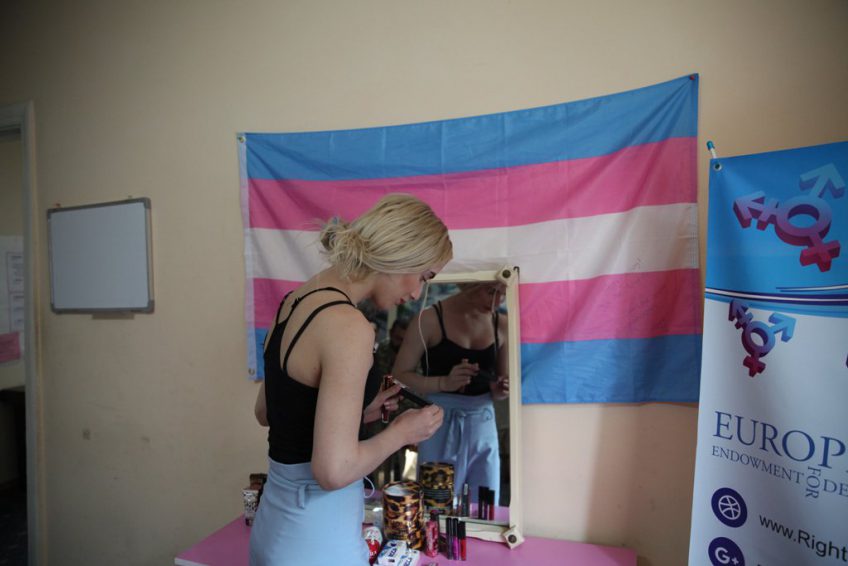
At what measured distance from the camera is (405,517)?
1400mm

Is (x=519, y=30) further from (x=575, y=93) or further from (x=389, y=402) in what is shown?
(x=389, y=402)

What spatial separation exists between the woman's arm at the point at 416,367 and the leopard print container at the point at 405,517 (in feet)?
0.96

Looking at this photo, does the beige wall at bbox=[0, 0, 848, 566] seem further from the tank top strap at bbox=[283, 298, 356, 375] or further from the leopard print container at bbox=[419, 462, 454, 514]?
the tank top strap at bbox=[283, 298, 356, 375]

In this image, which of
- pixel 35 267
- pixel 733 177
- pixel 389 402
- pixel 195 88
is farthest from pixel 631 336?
pixel 35 267

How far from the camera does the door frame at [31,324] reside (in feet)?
7.32

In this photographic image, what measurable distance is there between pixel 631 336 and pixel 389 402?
0.67 metres

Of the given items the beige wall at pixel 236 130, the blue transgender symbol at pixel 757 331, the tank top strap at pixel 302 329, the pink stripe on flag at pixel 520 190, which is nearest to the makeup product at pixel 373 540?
the beige wall at pixel 236 130

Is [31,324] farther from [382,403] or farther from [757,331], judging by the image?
[757,331]

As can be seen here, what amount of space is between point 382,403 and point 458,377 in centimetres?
26

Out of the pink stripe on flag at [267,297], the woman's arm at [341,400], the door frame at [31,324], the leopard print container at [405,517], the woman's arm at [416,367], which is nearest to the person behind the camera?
the woman's arm at [341,400]

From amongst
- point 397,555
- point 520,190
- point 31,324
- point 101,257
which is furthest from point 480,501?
point 31,324

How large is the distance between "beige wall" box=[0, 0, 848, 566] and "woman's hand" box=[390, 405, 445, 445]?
443 millimetres

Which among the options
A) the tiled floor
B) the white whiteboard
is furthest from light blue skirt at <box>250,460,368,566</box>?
the tiled floor

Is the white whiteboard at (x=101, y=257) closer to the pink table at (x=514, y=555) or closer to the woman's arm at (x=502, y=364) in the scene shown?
the pink table at (x=514, y=555)
